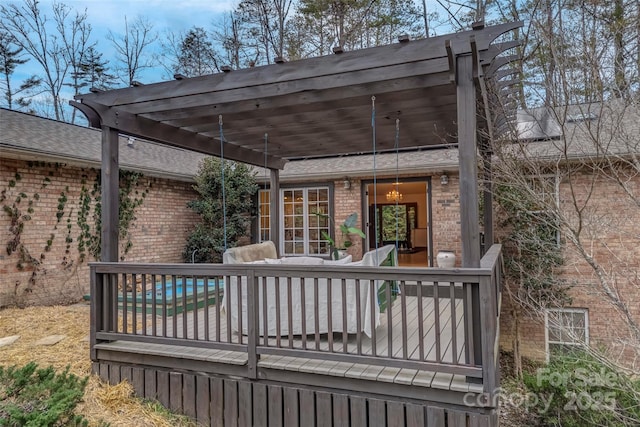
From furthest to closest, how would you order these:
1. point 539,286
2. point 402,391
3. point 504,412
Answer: point 539,286
point 504,412
point 402,391

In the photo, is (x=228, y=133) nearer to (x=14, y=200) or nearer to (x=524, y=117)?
(x=14, y=200)

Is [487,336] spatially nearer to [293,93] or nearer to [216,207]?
[293,93]

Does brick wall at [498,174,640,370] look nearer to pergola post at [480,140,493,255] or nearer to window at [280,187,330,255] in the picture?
pergola post at [480,140,493,255]

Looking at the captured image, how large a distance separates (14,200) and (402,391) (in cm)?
653

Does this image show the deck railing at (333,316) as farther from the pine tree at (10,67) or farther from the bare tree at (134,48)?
the bare tree at (134,48)

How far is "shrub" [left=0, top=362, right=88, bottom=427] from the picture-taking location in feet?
7.11

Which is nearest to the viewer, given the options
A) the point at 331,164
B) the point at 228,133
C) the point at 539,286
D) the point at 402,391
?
the point at 402,391

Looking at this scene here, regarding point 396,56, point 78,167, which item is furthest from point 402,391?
point 78,167

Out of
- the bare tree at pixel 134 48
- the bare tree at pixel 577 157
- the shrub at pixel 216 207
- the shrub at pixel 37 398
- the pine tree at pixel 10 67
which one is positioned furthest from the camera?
the bare tree at pixel 134 48

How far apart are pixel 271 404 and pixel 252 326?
0.68 m

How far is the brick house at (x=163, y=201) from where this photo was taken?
632 cm

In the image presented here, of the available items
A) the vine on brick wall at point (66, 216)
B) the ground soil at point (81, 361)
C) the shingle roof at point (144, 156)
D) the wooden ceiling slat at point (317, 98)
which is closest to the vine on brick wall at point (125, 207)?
the vine on brick wall at point (66, 216)

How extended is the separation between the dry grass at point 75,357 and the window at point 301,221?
4.64m

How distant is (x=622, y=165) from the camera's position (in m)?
6.27
